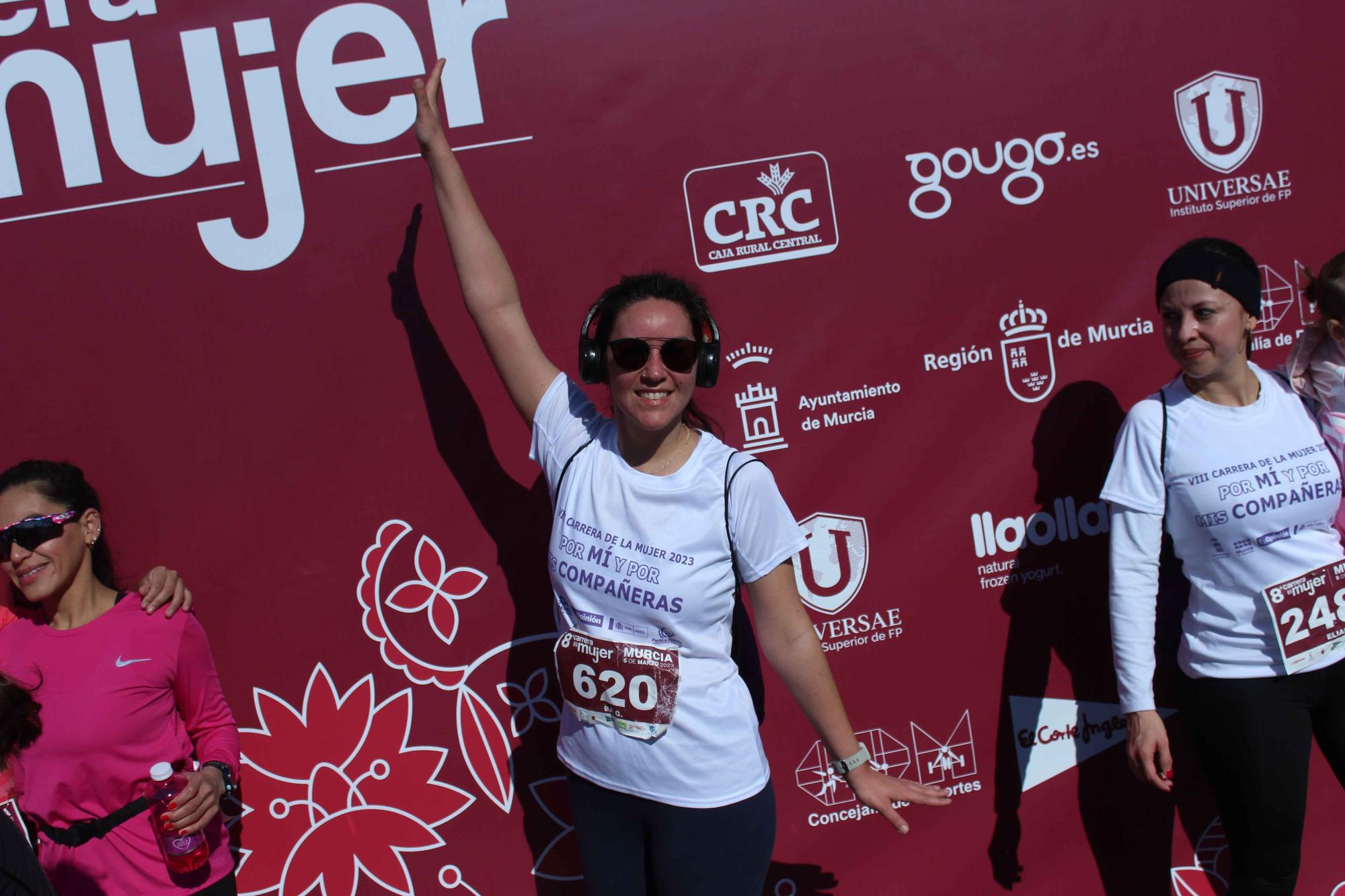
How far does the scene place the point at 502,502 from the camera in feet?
8.67

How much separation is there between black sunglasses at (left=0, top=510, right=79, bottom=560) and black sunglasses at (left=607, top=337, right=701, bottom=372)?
1.39 metres

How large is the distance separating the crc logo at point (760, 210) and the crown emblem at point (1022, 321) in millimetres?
556

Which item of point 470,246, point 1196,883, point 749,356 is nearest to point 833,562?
point 749,356

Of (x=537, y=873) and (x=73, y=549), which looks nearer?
(x=73, y=549)

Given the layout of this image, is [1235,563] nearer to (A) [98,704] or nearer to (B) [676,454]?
(B) [676,454]

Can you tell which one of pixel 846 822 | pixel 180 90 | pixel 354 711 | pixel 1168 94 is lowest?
pixel 846 822

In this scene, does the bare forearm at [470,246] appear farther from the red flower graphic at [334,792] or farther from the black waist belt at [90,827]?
the black waist belt at [90,827]

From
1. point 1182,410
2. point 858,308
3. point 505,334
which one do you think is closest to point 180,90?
point 505,334

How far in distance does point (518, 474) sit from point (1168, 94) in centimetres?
210

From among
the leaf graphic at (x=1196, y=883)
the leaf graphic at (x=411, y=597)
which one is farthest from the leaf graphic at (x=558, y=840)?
the leaf graphic at (x=1196, y=883)

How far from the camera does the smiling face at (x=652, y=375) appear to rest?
188 cm

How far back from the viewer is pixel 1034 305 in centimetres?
273

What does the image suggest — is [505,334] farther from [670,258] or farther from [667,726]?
[667,726]

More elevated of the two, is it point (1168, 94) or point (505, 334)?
point (1168, 94)
